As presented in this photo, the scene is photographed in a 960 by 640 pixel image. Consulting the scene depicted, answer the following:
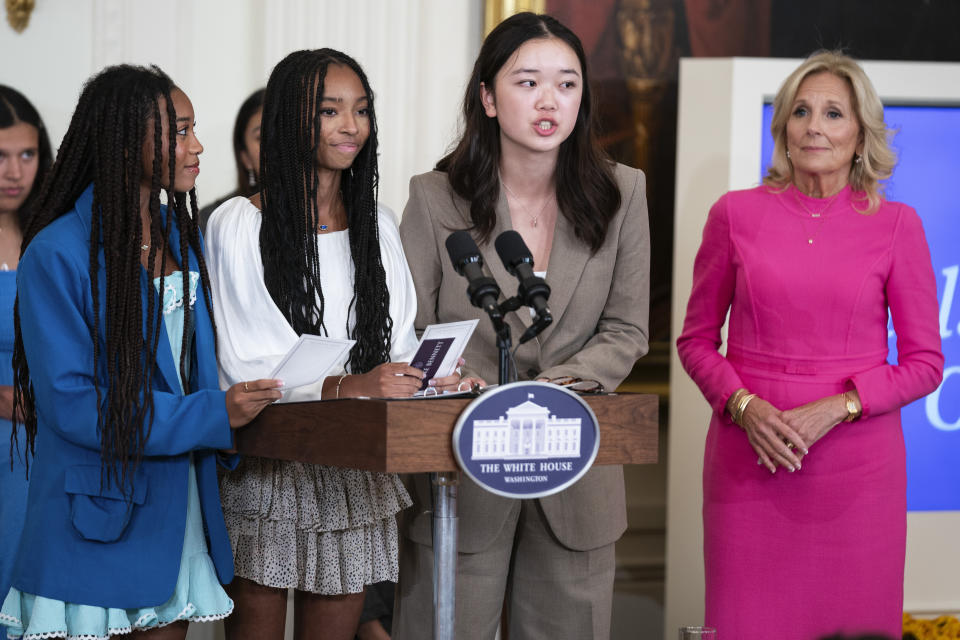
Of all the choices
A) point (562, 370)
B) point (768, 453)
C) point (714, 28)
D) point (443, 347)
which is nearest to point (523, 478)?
point (443, 347)

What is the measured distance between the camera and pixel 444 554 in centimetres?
222

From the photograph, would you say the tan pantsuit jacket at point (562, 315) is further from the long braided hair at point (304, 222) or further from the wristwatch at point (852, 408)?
the wristwatch at point (852, 408)

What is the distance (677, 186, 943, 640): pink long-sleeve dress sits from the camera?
3.25 m

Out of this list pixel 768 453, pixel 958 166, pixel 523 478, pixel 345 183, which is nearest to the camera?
pixel 523 478

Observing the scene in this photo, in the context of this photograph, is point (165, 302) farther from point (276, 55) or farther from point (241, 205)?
point (276, 55)

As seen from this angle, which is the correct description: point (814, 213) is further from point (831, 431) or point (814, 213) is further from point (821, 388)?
point (831, 431)

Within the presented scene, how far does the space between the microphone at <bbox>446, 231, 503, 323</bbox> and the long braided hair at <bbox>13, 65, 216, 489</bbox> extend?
26.2 inches

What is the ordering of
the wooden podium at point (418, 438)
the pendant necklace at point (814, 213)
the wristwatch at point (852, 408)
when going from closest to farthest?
the wooden podium at point (418, 438)
the wristwatch at point (852, 408)
the pendant necklace at point (814, 213)

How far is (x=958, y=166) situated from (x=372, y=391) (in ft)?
9.97

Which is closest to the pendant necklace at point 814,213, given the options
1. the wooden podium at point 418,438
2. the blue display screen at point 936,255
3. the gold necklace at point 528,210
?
the gold necklace at point 528,210

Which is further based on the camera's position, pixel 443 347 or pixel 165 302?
pixel 165 302

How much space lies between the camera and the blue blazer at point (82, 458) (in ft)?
7.66

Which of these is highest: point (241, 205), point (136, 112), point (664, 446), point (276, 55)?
point (276, 55)

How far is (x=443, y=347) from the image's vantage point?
228 centimetres
